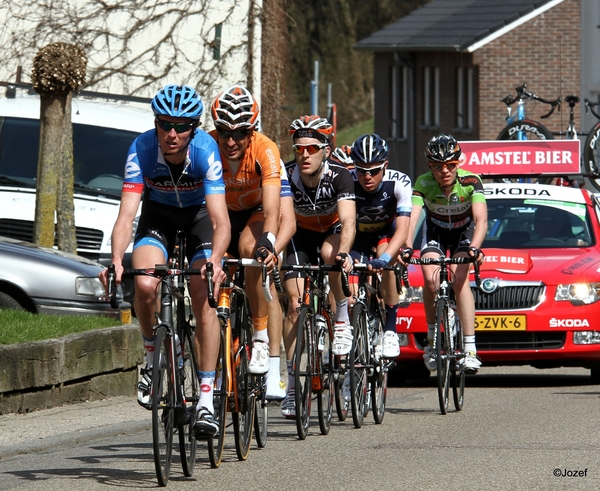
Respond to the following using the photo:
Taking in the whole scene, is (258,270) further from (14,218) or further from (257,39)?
(257,39)

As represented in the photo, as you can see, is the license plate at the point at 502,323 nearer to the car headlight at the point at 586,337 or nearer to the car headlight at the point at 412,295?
the car headlight at the point at 586,337

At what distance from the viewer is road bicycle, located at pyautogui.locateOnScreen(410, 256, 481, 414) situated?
11062 mm

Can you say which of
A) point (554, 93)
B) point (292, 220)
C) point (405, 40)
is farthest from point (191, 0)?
point (405, 40)

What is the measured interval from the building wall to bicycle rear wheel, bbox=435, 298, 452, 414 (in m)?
30.7

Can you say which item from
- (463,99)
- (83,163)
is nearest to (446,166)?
(83,163)

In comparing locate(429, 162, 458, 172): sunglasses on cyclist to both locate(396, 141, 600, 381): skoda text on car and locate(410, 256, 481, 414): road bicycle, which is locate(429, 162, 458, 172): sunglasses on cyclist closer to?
locate(410, 256, 481, 414): road bicycle

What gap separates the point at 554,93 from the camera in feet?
137

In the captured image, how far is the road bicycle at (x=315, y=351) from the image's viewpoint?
945 centimetres

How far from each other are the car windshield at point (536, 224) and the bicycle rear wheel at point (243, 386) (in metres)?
5.30

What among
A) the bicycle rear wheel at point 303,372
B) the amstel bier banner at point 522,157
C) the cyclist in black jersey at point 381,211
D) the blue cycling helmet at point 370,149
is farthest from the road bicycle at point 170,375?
the amstel bier banner at point 522,157

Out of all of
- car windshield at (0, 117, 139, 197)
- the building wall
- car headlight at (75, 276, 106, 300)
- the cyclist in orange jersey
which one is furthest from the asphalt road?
the building wall

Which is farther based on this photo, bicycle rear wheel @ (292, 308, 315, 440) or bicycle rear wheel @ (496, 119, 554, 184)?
bicycle rear wheel @ (496, 119, 554, 184)

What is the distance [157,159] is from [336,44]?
5779 centimetres

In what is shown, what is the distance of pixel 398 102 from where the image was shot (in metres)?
50.5
